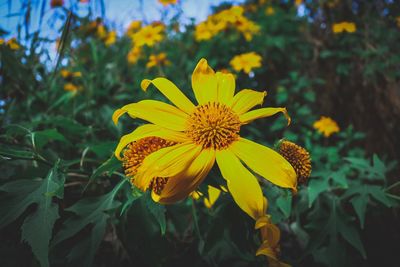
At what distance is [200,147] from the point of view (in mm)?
760

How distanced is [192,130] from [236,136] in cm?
12

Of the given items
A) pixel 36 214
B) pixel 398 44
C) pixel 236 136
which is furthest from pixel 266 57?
pixel 36 214

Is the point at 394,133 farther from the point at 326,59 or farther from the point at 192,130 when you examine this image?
the point at 192,130

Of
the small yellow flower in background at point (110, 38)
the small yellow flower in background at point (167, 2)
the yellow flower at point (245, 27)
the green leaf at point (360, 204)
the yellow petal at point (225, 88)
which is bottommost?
the green leaf at point (360, 204)

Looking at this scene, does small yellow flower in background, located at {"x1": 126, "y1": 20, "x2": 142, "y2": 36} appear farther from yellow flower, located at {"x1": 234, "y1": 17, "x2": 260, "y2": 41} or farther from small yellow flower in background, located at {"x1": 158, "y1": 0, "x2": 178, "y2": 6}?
yellow flower, located at {"x1": 234, "y1": 17, "x2": 260, "y2": 41}

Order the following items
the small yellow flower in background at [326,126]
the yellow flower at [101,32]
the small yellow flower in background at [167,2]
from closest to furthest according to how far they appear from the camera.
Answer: the small yellow flower in background at [326,126] → the small yellow flower in background at [167,2] → the yellow flower at [101,32]

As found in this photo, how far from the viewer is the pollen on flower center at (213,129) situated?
78 centimetres

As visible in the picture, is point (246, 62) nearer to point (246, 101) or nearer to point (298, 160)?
point (246, 101)

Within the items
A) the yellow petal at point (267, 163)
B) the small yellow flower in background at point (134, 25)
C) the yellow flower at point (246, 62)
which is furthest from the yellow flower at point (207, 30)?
the yellow petal at point (267, 163)

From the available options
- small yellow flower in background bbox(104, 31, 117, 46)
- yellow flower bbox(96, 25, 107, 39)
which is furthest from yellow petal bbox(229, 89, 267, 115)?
yellow flower bbox(96, 25, 107, 39)

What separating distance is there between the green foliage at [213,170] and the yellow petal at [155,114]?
0.46 ft

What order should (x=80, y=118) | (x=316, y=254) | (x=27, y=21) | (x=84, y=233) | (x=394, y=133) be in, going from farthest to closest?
(x=394, y=133)
(x=80, y=118)
(x=27, y=21)
(x=316, y=254)
(x=84, y=233)

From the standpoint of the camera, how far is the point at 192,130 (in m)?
0.79

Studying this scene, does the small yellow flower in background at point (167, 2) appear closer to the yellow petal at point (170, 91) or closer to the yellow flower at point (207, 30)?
the yellow flower at point (207, 30)
